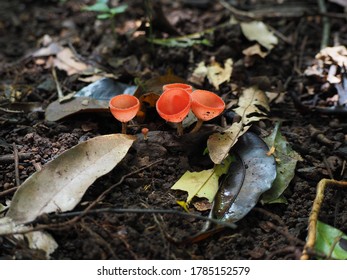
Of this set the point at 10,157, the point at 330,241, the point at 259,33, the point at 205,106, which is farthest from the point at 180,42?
the point at 330,241

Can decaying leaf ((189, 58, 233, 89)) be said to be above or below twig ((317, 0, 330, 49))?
below

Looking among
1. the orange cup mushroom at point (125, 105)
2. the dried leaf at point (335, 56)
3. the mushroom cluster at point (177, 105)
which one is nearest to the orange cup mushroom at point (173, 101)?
the mushroom cluster at point (177, 105)

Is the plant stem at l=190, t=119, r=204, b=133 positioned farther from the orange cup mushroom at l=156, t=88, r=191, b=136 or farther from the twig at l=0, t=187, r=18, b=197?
Answer: the twig at l=0, t=187, r=18, b=197

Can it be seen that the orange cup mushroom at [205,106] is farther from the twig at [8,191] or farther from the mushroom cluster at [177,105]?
the twig at [8,191]

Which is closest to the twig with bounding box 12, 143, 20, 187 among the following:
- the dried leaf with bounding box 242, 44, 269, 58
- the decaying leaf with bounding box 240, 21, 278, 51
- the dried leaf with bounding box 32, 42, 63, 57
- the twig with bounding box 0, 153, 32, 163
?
the twig with bounding box 0, 153, 32, 163

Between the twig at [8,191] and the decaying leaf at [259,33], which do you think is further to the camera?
the decaying leaf at [259,33]
